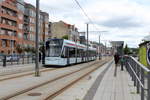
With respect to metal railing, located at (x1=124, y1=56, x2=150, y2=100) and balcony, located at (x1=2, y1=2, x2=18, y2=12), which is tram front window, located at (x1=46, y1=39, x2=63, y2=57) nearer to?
metal railing, located at (x1=124, y1=56, x2=150, y2=100)

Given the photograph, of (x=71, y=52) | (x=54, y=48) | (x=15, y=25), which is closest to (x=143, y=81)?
(x=54, y=48)

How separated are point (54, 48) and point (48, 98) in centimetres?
1671

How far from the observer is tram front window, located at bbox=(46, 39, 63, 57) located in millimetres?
24672

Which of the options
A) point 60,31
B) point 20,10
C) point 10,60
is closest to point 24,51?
point 20,10

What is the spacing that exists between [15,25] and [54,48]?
169 feet

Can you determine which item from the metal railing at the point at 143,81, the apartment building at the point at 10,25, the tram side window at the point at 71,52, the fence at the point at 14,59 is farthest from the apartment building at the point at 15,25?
the metal railing at the point at 143,81

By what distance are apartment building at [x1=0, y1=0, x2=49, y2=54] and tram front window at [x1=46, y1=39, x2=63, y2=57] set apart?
33.0 m

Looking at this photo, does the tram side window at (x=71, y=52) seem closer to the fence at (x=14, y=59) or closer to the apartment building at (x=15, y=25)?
the fence at (x=14, y=59)

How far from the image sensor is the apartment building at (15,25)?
6588cm

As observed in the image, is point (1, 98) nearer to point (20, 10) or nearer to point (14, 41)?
point (14, 41)

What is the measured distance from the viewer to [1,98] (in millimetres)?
8031

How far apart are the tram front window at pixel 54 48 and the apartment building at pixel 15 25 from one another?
108 ft

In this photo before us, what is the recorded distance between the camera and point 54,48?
24891 millimetres

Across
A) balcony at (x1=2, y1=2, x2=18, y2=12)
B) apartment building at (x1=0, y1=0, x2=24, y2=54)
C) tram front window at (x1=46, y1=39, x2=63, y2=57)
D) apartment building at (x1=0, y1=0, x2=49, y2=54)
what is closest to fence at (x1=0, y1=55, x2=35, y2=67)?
tram front window at (x1=46, y1=39, x2=63, y2=57)
